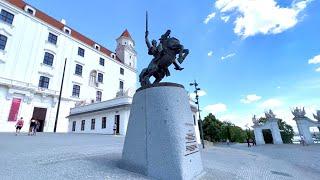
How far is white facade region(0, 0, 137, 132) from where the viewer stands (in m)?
26.0

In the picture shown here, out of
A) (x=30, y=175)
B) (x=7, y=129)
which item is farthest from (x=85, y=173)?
(x=7, y=129)

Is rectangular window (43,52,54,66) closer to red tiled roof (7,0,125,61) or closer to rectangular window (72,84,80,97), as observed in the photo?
rectangular window (72,84,80,97)

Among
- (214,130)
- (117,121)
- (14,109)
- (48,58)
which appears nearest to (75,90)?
(48,58)

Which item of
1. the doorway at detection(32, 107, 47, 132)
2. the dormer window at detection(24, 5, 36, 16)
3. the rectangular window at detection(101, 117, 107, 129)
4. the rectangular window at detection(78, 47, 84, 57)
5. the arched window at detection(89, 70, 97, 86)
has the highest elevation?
the dormer window at detection(24, 5, 36, 16)

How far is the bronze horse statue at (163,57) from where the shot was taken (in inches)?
284

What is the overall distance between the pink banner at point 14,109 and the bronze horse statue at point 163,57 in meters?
26.0

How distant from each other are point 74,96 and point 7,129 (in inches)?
424

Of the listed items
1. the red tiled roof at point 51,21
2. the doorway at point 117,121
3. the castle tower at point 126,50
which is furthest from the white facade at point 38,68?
the castle tower at point 126,50

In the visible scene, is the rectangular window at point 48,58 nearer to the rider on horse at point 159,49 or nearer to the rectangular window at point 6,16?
the rectangular window at point 6,16

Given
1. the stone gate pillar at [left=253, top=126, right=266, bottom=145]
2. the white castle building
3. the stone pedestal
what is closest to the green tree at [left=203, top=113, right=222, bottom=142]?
Result: the stone gate pillar at [left=253, top=126, right=266, bottom=145]

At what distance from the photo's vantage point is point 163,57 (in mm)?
7254

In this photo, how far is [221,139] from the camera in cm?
5334

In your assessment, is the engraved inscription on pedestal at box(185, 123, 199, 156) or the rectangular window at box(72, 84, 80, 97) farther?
the rectangular window at box(72, 84, 80, 97)

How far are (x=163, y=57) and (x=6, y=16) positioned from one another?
31228 mm
